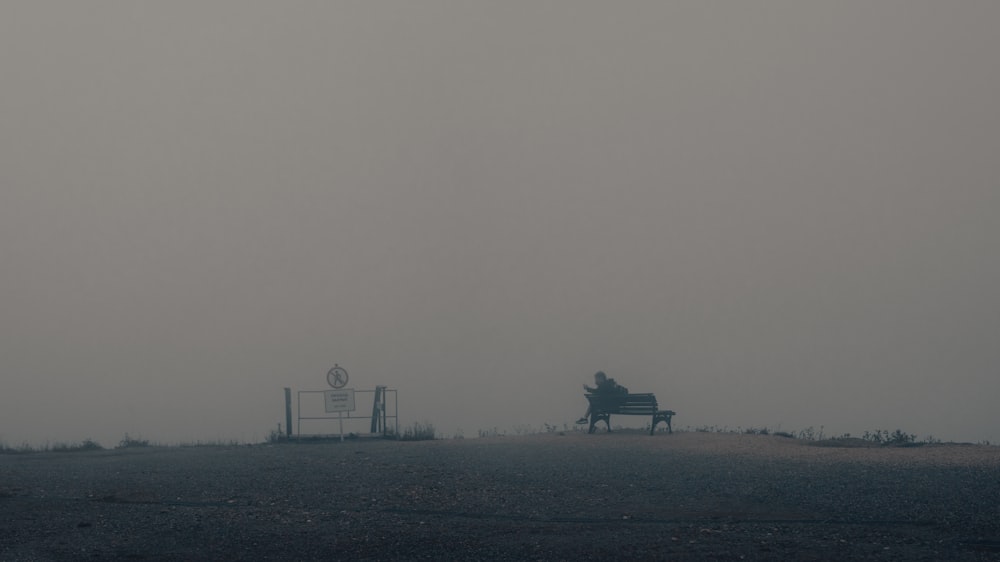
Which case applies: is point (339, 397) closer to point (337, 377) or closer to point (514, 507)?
point (337, 377)

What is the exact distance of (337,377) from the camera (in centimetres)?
2755

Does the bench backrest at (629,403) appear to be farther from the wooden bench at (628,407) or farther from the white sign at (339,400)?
the white sign at (339,400)

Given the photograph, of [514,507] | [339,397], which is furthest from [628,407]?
[514,507]

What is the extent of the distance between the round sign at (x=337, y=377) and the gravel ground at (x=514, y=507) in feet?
29.7

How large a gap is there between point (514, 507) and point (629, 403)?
1306cm

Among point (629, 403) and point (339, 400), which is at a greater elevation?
point (339, 400)

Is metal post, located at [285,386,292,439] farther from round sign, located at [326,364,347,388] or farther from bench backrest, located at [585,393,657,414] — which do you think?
bench backrest, located at [585,393,657,414]

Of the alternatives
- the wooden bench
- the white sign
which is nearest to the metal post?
the white sign

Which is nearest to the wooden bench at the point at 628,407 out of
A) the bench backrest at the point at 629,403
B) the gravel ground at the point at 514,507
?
the bench backrest at the point at 629,403

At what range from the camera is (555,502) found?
12422mm

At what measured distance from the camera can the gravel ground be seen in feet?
32.6

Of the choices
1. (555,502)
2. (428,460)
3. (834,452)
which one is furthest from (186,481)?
(834,452)

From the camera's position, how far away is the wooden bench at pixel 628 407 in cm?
2466

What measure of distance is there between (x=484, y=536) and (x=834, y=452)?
10103mm
